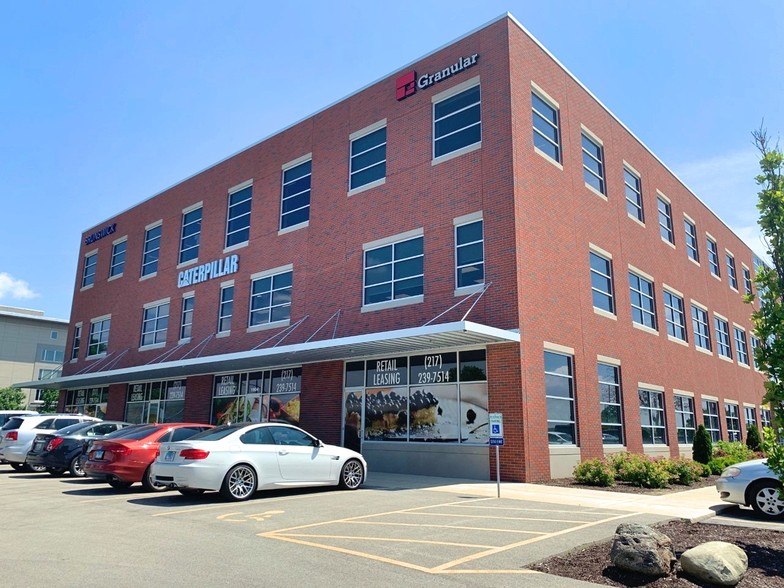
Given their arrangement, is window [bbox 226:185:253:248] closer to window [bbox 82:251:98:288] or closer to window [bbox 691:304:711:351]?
window [bbox 82:251:98:288]

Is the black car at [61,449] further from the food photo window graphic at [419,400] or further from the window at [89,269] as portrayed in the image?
the window at [89,269]

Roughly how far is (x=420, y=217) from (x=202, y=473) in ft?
36.3

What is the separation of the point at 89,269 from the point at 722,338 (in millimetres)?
35472

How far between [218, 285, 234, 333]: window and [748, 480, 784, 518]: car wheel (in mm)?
20039

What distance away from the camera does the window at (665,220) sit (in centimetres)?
2769

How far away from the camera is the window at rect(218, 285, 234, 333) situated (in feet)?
86.2

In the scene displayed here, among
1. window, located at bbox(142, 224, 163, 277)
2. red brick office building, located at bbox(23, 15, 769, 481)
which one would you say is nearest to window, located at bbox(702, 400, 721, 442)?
red brick office building, located at bbox(23, 15, 769, 481)

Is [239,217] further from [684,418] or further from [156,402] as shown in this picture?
[684,418]

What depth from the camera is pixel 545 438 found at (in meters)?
16.8

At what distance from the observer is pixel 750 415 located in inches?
1341

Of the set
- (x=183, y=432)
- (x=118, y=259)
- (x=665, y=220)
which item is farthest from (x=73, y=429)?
(x=665, y=220)

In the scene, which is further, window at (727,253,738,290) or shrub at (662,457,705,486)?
window at (727,253,738,290)

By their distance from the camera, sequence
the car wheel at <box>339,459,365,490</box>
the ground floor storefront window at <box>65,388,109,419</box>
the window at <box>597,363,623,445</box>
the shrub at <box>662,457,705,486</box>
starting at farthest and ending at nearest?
the ground floor storefront window at <box>65,388,109,419</box> < the window at <box>597,363,623,445</box> < the shrub at <box>662,457,705,486</box> < the car wheel at <box>339,459,365,490</box>

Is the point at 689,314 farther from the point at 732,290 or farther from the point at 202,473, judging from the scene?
the point at 202,473
